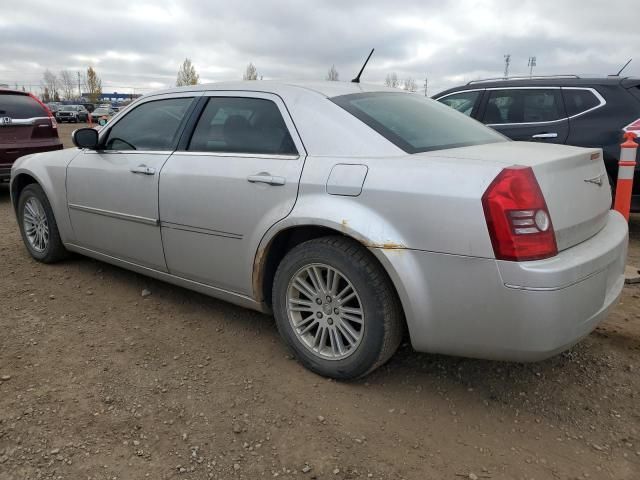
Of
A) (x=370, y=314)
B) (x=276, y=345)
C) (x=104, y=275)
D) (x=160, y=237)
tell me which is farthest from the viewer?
(x=104, y=275)

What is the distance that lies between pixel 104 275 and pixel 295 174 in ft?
7.95

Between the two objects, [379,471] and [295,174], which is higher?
[295,174]

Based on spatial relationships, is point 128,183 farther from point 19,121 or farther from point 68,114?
point 68,114

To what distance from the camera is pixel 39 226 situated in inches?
183

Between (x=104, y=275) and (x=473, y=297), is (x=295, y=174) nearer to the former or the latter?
(x=473, y=297)

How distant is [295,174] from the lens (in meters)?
2.73

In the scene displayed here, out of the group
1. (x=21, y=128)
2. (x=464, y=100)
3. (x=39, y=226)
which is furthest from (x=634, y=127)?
(x=21, y=128)

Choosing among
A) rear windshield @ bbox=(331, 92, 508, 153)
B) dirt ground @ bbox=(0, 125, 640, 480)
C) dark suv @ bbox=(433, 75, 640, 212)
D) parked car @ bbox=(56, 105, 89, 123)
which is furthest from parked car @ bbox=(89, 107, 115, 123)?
rear windshield @ bbox=(331, 92, 508, 153)

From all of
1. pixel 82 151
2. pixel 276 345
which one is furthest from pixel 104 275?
pixel 276 345

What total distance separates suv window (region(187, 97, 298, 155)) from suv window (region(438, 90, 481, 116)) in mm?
3880

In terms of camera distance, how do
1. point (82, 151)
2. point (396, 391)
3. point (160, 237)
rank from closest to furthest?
point (396, 391), point (160, 237), point (82, 151)

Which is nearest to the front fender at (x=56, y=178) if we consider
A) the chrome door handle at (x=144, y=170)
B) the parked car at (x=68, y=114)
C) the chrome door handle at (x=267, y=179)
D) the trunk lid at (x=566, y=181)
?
the chrome door handle at (x=144, y=170)

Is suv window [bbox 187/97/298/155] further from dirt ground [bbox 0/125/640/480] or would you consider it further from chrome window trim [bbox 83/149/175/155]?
dirt ground [bbox 0/125/640/480]

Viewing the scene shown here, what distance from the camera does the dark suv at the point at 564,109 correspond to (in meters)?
5.34
